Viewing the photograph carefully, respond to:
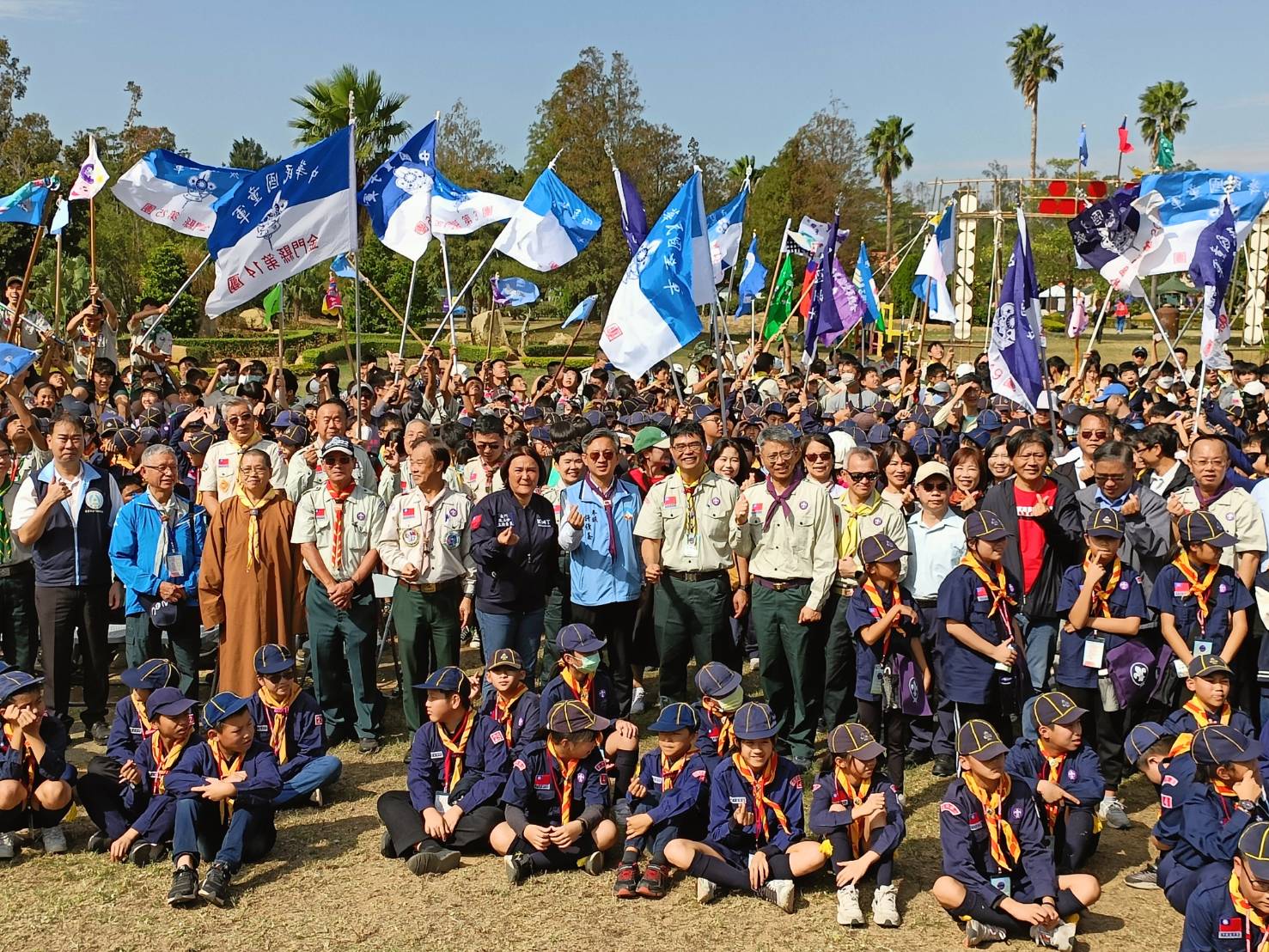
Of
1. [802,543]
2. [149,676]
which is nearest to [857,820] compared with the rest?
[802,543]

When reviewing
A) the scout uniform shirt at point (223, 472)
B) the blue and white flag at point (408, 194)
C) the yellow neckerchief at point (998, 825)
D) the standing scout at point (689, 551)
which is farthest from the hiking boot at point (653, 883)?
the blue and white flag at point (408, 194)

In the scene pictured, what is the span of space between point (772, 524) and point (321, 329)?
40.2 m

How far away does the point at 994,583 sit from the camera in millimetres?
7070

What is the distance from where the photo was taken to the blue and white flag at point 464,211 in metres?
13.4

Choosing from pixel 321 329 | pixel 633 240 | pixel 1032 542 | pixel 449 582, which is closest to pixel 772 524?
pixel 1032 542

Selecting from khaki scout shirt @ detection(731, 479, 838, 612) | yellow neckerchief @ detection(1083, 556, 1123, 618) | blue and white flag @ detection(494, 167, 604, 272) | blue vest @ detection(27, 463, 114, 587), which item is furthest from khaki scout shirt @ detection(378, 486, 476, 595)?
blue and white flag @ detection(494, 167, 604, 272)

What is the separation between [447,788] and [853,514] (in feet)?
9.65

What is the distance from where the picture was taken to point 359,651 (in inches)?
324

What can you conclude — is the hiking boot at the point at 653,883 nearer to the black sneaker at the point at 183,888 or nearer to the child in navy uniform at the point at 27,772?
the black sneaker at the point at 183,888

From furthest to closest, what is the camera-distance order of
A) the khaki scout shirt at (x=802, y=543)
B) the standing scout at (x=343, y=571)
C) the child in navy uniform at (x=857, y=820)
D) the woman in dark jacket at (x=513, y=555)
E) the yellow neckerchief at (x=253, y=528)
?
the yellow neckerchief at (x=253, y=528) → the standing scout at (x=343, y=571) → the woman in dark jacket at (x=513, y=555) → the khaki scout shirt at (x=802, y=543) → the child in navy uniform at (x=857, y=820)

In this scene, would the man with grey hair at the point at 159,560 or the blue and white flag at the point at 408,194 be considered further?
the blue and white flag at the point at 408,194

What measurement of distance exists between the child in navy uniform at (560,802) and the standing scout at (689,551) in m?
1.49

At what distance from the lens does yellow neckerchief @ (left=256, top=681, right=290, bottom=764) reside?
24.0 ft

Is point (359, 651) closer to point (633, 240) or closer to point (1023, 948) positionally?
point (1023, 948)
